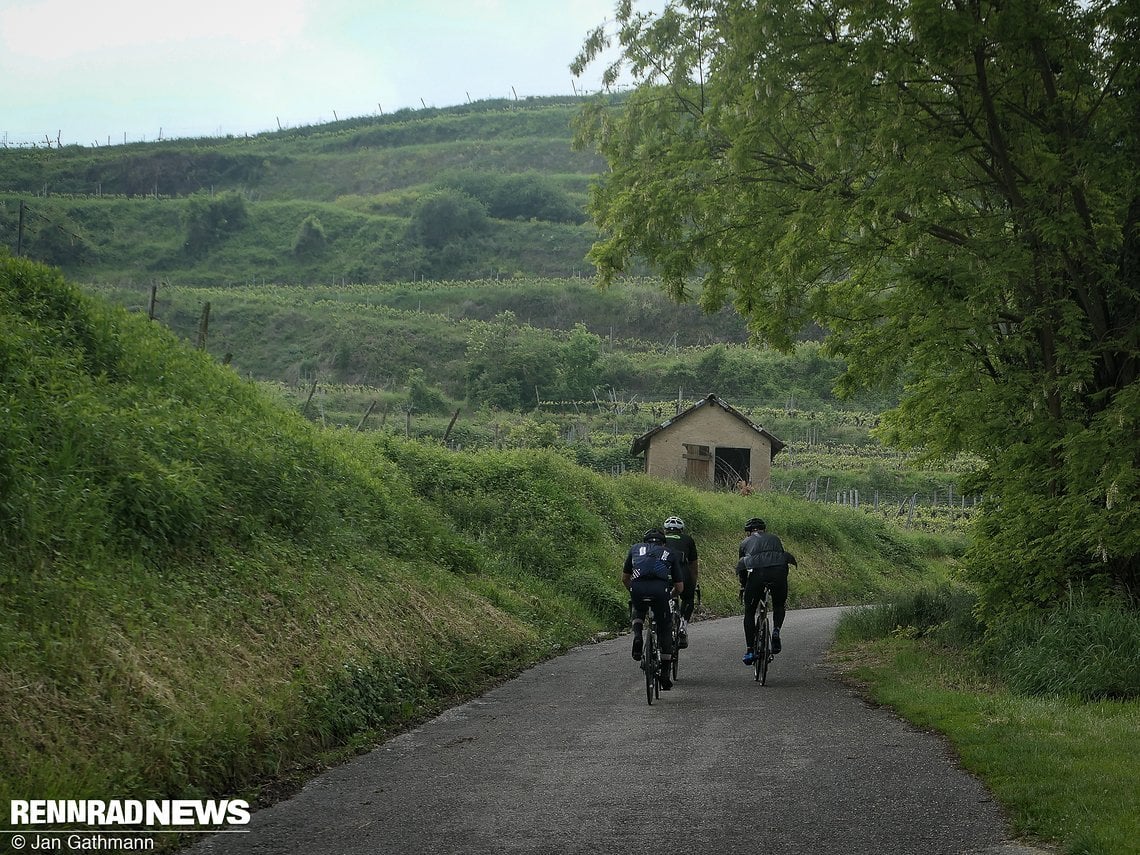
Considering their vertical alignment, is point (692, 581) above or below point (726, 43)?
below

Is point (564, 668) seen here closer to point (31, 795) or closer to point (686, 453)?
point (31, 795)

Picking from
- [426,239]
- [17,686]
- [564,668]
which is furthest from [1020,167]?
[426,239]

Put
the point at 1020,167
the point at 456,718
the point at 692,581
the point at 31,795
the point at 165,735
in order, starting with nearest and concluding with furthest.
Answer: the point at 31,795, the point at 165,735, the point at 456,718, the point at 1020,167, the point at 692,581

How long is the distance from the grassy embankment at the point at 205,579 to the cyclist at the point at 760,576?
3.67 meters

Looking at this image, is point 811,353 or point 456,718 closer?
point 456,718

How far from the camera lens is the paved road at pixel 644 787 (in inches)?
290

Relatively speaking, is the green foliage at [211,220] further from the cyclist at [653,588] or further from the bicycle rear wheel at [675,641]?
the cyclist at [653,588]

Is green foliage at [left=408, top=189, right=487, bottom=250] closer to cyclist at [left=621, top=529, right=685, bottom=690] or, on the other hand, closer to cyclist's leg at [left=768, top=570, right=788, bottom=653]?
cyclist's leg at [left=768, top=570, right=788, bottom=653]

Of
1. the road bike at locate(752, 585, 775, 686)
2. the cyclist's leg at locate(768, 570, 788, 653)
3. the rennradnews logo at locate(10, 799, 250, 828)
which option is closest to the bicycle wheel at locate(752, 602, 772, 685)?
the road bike at locate(752, 585, 775, 686)

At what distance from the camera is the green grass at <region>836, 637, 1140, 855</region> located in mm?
7484

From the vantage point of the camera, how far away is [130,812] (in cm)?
753

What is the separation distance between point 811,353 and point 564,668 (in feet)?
267

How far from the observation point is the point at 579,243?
14700 centimetres

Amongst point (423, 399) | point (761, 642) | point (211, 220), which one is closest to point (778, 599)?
point (761, 642)
